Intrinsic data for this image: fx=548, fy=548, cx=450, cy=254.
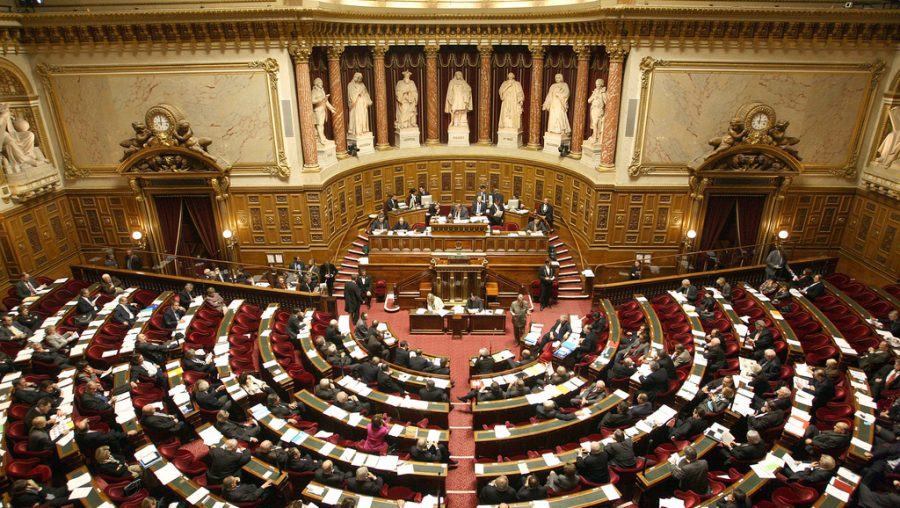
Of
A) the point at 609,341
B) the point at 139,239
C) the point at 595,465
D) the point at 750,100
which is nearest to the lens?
the point at 595,465

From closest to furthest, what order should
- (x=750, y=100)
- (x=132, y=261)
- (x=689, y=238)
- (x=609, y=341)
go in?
1. (x=609, y=341)
2. (x=750, y=100)
3. (x=132, y=261)
4. (x=689, y=238)

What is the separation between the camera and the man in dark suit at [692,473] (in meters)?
9.11

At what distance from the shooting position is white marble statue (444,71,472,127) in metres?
23.5

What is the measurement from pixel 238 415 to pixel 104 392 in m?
3.02

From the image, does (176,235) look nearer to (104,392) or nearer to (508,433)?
(104,392)

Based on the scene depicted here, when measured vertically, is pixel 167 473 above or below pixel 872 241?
below

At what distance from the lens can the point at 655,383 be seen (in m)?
11.8

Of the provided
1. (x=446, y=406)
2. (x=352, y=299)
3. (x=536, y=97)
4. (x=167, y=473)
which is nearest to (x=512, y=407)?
(x=446, y=406)

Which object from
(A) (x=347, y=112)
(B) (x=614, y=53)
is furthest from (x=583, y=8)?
(A) (x=347, y=112)

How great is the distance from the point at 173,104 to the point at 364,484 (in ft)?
47.5

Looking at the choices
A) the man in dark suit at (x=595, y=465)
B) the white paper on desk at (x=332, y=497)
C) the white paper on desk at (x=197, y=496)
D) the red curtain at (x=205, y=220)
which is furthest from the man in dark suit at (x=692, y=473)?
the red curtain at (x=205, y=220)

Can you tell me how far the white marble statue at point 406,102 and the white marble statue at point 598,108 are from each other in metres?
7.45

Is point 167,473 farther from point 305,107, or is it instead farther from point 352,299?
point 305,107

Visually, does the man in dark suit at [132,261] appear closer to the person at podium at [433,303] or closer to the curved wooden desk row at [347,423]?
the curved wooden desk row at [347,423]
